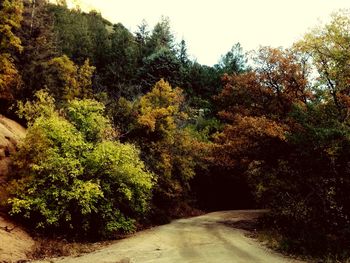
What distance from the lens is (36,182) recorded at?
750 inches

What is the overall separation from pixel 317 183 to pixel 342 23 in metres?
10.9

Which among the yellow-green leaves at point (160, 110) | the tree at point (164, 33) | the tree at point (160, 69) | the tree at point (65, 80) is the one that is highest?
the tree at point (164, 33)

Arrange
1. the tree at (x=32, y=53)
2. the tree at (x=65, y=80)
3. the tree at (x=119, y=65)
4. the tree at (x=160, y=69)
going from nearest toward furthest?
1. the tree at (x=32, y=53)
2. the tree at (x=65, y=80)
3. the tree at (x=160, y=69)
4. the tree at (x=119, y=65)

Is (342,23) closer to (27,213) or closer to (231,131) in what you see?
(231,131)

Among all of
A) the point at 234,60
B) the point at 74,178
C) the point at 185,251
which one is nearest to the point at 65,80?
the point at 74,178

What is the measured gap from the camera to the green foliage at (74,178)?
61.8 feet

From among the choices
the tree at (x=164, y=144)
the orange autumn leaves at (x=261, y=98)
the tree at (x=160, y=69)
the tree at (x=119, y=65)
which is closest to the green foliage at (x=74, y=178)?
the orange autumn leaves at (x=261, y=98)

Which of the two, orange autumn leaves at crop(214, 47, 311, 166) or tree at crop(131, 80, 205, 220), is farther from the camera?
tree at crop(131, 80, 205, 220)

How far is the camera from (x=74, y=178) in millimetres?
19672

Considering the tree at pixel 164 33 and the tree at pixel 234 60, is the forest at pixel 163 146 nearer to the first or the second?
the tree at pixel 234 60

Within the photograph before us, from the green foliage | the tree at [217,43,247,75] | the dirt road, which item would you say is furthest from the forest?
the tree at [217,43,247,75]

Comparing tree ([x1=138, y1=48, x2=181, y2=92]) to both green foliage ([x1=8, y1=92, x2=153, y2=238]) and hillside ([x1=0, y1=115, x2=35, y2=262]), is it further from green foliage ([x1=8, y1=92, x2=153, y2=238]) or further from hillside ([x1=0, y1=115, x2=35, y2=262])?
hillside ([x1=0, y1=115, x2=35, y2=262])

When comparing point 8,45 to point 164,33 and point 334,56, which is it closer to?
point 334,56

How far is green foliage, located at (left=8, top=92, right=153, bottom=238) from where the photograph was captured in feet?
61.8
